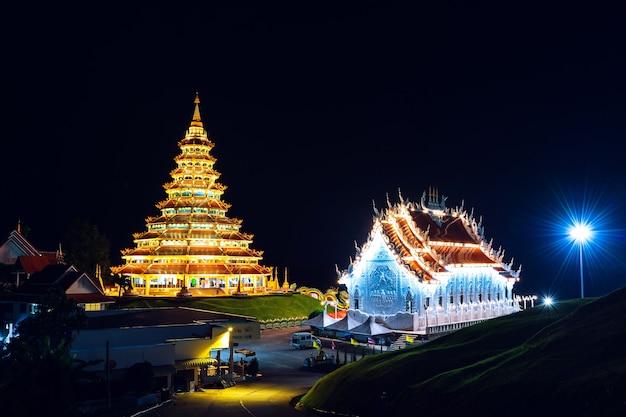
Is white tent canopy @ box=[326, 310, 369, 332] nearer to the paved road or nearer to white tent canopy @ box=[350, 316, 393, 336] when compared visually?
white tent canopy @ box=[350, 316, 393, 336]

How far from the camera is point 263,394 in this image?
27.5 meters

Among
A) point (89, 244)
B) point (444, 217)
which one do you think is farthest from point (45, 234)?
point (444, 217)

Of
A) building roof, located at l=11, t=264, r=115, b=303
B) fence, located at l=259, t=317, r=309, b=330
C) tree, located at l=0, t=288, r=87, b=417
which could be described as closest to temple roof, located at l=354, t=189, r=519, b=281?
fence, located at l=259, t=317, r=309, b=330

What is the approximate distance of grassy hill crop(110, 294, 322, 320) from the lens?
5266cm

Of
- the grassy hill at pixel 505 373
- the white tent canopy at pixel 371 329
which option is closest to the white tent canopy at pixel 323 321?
the white tent canopy at pixel 371 329

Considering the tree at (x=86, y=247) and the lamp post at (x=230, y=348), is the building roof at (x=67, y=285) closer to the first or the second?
the lamp post at (x=230, y=348)

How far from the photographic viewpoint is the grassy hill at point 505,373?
1650cm

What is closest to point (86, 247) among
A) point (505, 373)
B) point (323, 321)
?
point (323, 321)

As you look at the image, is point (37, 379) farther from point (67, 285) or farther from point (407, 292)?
point (407, 292)

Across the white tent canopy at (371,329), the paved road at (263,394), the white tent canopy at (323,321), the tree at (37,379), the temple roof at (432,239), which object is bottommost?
the paved road at (263,394)

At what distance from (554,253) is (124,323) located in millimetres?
75816

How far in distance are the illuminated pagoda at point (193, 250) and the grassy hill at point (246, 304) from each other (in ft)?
6.31

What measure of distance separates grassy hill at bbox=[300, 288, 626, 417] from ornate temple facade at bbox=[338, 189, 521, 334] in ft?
56.1

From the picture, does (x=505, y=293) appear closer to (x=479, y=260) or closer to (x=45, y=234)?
(x=479, y=260)
